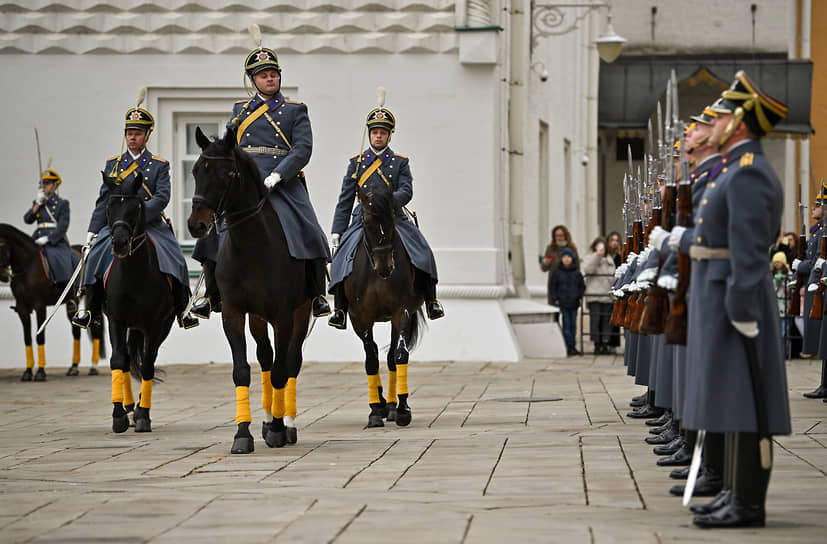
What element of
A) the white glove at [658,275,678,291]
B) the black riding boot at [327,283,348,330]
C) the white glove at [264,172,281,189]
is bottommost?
the black riding boot at [327,283,348,330]

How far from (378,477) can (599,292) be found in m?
14.7

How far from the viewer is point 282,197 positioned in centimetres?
1007

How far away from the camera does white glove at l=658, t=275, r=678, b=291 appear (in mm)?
6668

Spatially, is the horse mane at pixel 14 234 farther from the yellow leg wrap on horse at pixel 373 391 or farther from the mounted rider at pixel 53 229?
the yellow leg wrap on horse at pixel 373 391

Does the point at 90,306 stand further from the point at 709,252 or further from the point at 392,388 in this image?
the point at 709,252

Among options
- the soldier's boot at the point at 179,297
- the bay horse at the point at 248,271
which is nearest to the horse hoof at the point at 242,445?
the bay horse at the point at 248,271

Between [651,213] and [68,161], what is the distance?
1195 cm

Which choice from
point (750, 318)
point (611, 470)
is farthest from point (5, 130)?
point (750, 318)

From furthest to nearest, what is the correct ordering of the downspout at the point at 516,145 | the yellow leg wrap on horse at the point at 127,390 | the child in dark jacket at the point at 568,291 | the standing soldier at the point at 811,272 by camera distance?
the child in dark jacket at the point at 568,291 < the downspout at the point at 516,145 < the standing soldier at the point at 811,272 < the yellow leg wrap on horse at the point at 127,390

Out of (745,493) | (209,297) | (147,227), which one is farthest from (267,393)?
(745,493)

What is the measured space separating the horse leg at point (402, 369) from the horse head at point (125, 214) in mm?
2276

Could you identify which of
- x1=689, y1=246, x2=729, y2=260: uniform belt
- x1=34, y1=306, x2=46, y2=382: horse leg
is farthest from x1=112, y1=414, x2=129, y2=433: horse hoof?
x1=34, y1=306, x2=46, y2=382: horse leg

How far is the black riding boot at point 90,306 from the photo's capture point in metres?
11.6

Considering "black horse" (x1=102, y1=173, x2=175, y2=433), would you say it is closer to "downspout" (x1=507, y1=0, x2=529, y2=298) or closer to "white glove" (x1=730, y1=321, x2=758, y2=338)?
"white glove" (x1=730, y1=321, x2=758, y2=338)
